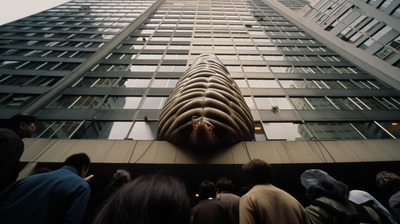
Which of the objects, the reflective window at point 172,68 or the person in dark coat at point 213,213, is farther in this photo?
the reflective window at point 172,68

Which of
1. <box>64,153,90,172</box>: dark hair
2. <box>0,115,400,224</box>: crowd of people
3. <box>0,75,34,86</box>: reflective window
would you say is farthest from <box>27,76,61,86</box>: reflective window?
<box>64,153,90,172</box>: dark hair

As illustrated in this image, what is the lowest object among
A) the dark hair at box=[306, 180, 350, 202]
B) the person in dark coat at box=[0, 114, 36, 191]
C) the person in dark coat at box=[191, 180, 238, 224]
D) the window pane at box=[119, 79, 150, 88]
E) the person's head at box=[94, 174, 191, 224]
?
the window pane at box=[119, 79, 150, 88]

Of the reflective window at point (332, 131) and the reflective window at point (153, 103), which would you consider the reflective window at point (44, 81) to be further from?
the reflective window at point (332, 131)

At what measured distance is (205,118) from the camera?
5.59 meters

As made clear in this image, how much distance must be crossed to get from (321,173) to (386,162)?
740cm

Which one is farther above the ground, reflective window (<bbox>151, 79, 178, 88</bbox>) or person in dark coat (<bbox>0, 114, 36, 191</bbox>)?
person in dark coat (<bbox>0, 114, 36, 191</bbox>)

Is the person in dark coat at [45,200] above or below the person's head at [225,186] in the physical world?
above

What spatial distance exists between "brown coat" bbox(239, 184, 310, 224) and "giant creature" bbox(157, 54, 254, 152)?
120 inches

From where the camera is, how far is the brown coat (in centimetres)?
208

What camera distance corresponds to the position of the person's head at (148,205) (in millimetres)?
818

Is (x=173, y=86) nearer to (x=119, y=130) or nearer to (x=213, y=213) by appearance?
(x=119, y=130)

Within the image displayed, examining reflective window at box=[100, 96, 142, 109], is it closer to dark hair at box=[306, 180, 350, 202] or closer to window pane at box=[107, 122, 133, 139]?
window pane at box=[107, 122, 133, 139]

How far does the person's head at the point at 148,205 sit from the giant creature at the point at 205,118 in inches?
162

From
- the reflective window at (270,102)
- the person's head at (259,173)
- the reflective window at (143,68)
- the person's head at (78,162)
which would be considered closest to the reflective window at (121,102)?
the reflective window at (143,68)
